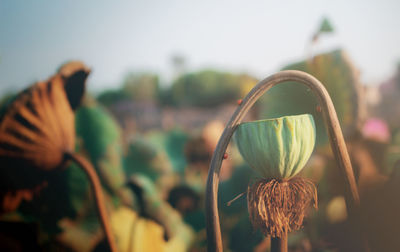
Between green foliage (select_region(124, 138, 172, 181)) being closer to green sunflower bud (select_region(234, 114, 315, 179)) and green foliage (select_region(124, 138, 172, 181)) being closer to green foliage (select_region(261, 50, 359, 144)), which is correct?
green foliage (select_region(261, 50, 359, 144))

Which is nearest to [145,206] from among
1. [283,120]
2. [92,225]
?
[92,225]

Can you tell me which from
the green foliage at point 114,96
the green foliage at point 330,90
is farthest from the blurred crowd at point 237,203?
the green foliage at point 114,96

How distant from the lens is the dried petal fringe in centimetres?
21

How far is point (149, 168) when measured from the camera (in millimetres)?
640

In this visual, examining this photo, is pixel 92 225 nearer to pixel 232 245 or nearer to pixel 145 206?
pixel 145 206

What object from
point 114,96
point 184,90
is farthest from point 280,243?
point 184,90

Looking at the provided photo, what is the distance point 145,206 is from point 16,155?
18 centimetres

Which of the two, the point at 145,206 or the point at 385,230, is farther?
the point at 145,206

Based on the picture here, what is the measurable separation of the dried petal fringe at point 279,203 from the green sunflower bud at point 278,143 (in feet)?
0.04

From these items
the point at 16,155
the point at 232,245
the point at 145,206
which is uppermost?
the point at 16,155

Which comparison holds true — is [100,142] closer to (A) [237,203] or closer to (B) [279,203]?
(A) [237,203]

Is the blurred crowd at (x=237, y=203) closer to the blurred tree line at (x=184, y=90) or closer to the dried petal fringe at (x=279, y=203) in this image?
the dried petal fringe at (x=279, y=203)

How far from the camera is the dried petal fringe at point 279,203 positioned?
21 cm

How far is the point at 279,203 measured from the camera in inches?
8.3
